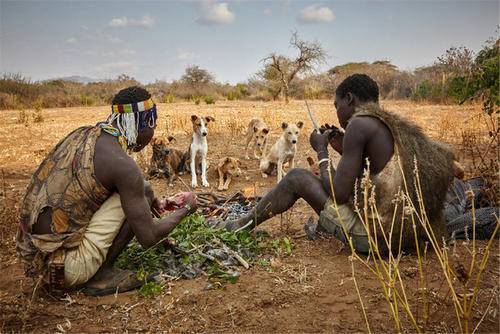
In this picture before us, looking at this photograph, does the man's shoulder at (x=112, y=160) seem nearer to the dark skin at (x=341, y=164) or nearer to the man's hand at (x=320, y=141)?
the dark skin at (x=341, y=164)

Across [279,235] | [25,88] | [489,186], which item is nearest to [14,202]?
[279,235]

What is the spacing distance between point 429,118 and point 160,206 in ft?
40.9

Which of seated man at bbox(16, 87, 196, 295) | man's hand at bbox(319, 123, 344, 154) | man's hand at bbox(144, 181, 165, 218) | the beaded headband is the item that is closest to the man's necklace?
seated man at bbox(16, 87, 196, 295)

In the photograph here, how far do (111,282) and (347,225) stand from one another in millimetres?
2079

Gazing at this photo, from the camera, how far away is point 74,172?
9.65 ft

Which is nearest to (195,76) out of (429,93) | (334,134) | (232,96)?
(232,96)

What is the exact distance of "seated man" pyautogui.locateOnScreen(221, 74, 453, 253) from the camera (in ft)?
11.1

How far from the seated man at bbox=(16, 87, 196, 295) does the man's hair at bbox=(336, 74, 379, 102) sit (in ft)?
6.05

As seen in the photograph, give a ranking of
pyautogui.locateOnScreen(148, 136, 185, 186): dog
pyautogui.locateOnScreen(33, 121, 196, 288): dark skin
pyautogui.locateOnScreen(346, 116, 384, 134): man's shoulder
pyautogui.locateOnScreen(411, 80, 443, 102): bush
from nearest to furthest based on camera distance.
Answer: pyautogui.locateOnScreen(33, 121, 196, 288): dark skin → pyautogui.locateOnScreen(346, 116, 384, 134): man's shoulder → pyautogui.locateOnScreen(148, 136, 185, 186): dog → pyautogui.locateOnScreen(411, 80, 443, 102): bush

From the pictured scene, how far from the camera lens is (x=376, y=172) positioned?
348cm

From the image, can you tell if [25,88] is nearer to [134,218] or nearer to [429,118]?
[429,118]

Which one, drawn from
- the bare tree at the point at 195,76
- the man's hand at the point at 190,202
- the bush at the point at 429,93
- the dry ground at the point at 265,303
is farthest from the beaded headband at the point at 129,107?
the bare tree at the point at 195,76

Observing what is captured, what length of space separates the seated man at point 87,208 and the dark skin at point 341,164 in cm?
129

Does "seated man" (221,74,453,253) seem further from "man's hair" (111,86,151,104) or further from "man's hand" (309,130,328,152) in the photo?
"man's hair" (111,86,151,104)
